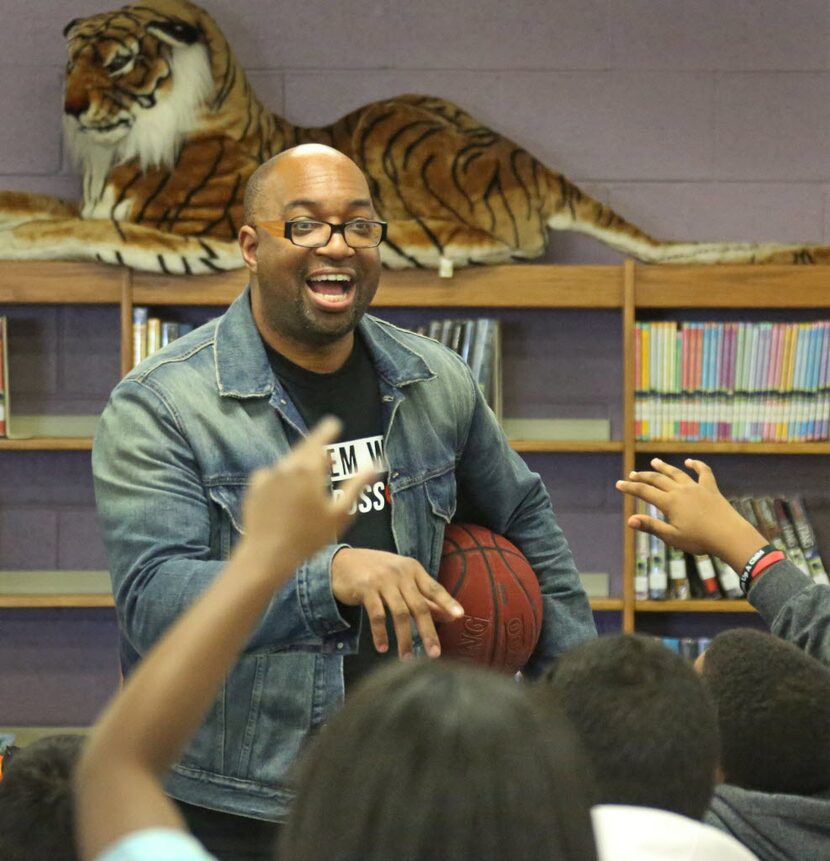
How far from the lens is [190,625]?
81 cm

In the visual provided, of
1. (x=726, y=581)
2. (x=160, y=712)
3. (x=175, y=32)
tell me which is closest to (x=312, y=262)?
(x=160, y=712)

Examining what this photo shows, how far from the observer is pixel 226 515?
193 cm

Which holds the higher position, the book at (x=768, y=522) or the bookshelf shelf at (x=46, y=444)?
the bookshelf shelf at (x=46, y=444)

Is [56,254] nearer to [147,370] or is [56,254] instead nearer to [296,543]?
[147,370]

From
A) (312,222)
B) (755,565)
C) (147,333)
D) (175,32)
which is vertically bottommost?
(755,565)

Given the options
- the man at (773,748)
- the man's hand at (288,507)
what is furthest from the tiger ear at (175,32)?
the man's hand at (288,507)

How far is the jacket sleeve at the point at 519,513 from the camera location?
7.33 feet

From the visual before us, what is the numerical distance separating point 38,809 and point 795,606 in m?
1.07

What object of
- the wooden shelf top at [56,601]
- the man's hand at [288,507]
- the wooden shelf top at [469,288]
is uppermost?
the wooden shelf top at [469,288]

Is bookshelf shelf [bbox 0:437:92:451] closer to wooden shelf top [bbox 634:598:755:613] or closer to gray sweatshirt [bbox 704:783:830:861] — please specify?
wooden shelf top [bbox 634:598:755:613]

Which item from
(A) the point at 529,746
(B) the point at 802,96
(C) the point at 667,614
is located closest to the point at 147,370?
(A) the point at 529,746

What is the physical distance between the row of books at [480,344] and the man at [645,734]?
7.88 feet

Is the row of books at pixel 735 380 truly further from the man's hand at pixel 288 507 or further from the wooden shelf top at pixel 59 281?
the man's hand at pixel 288 507

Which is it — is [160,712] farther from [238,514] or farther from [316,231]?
[316,231]
